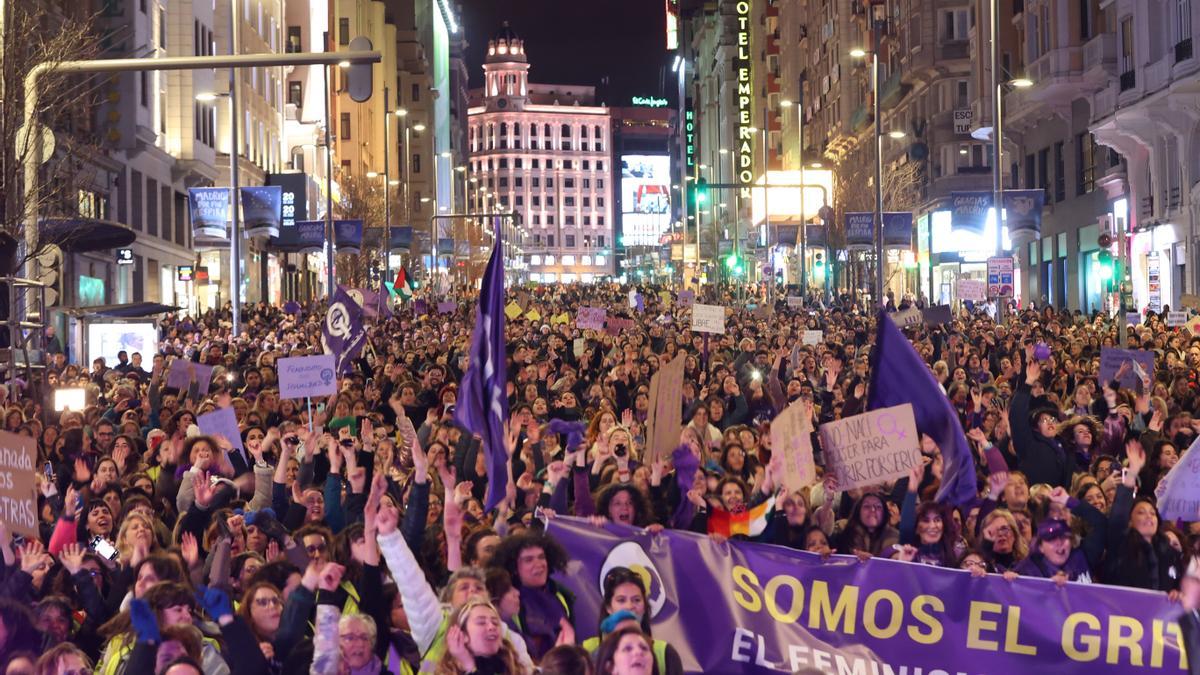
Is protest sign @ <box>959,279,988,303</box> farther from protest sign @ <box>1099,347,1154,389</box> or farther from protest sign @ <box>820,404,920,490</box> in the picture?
protest sign @ <box>820,404,920,490</box>

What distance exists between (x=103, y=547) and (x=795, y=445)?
379cm

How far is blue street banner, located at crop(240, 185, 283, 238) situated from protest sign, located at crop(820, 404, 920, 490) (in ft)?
118

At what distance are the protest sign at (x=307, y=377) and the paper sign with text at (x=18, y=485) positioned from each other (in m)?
6.73

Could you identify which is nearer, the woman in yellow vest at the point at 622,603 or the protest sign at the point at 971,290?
the woman in yellow vest at the point at 622,603

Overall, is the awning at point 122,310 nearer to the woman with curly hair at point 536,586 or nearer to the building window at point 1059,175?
the woman with curly hair at point 536,586

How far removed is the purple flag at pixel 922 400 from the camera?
1020cm

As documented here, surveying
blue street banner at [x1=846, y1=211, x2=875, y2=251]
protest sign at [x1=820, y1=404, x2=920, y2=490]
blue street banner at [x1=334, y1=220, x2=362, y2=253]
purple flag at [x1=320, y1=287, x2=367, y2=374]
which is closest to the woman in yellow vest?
protest sign at [x1=820, y1=404, x2=920, y2=490]

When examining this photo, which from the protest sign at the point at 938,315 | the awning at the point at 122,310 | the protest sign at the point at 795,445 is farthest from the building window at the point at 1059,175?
the protest sign at the point at 795,445

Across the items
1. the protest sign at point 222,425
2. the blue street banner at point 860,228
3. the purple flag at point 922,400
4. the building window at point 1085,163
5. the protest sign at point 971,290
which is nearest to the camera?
the purple flag at point 922,400

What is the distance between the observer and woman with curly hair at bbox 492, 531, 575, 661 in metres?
8.02

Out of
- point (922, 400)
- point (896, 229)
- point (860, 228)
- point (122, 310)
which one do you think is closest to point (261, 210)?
point (122, 310)

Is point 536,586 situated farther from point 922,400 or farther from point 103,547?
point 922,400

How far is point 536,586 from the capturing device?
812 cm

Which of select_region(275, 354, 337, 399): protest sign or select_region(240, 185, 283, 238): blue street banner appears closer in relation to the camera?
select_region(275, 354, 337, 399): protest sign
